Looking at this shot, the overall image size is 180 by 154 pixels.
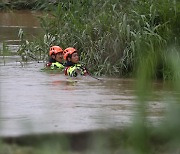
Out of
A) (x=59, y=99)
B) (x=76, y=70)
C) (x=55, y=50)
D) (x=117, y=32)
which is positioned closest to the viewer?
(x=59, y=99)

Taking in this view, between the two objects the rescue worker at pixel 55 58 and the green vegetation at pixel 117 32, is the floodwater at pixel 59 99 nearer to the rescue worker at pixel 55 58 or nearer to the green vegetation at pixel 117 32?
the rescue worker at pixel 55 58

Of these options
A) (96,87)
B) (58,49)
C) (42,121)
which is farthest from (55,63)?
(42,121)

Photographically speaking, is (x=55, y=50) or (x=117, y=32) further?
(x=55, y=50)

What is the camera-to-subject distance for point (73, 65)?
8633mm

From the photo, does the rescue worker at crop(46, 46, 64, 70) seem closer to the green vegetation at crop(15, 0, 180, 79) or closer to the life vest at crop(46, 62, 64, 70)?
the life vest at crop(46, 62, 64, 70)

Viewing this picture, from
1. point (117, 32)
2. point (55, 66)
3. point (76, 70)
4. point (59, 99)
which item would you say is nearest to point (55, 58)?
point (55, 66)

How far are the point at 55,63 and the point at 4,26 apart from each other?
901 centimetres

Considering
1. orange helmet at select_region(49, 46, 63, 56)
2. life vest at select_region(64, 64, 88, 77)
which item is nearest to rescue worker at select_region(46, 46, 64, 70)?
orange helmet at select_region(49, 46, 63, 56)

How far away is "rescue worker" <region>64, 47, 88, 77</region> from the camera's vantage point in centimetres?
846

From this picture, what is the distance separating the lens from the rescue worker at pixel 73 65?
8.46 meters

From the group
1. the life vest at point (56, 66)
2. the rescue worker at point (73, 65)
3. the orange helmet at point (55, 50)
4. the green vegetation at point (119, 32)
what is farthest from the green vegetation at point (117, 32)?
the life vest at point (56, 66)

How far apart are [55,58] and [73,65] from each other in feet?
2.22

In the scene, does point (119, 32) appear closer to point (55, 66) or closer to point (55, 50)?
point (55, 50)

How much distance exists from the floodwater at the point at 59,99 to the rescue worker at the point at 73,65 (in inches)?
6.6
